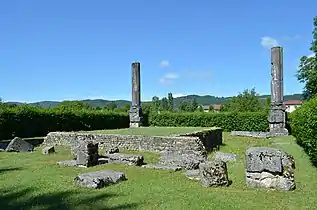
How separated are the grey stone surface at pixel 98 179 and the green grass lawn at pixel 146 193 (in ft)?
0.53

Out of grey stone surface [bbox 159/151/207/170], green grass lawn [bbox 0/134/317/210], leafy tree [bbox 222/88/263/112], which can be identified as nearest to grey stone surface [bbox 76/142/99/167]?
green grass lawn [bbox 0/134/317/210]

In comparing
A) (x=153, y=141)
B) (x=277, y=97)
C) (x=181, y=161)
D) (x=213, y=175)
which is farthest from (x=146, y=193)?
(x=277, y=97)

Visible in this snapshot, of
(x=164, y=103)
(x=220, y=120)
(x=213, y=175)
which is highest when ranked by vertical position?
(x=164, y=103)

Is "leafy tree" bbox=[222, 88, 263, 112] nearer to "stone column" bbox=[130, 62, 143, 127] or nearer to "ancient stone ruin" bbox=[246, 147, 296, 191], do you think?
"stone column" bbox=[130, 62, 143, 127]

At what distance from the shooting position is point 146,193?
293 inches

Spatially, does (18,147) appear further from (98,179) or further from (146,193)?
(146,193)

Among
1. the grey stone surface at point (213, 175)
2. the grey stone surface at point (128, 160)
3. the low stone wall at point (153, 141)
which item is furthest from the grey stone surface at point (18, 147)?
the grey stone surface at point (213, 175)

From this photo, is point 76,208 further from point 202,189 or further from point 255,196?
point 255,196

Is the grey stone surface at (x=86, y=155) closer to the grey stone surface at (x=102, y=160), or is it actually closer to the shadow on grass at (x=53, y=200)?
the grey stone surface at (x=102, y=160)

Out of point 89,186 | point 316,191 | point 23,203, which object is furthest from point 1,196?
point 316,191

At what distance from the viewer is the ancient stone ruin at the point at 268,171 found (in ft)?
25.7

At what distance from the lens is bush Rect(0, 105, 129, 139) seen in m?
22.8

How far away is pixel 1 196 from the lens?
7.45 meters

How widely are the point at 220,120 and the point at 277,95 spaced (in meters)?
6.57
